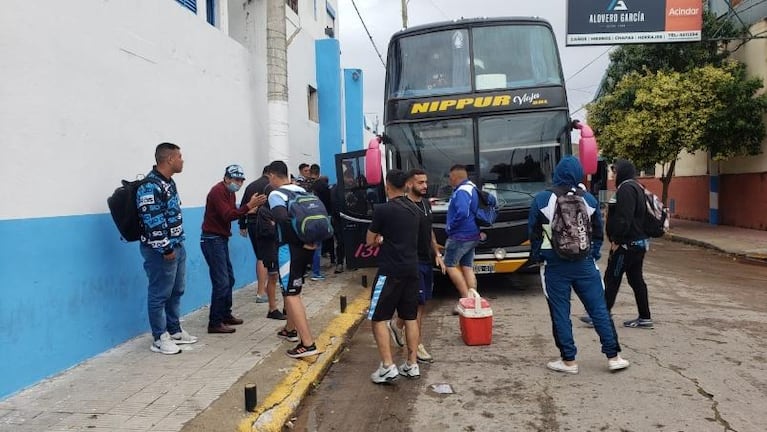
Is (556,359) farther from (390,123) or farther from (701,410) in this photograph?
(390,123)

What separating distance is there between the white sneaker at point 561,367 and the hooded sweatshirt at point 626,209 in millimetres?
1654

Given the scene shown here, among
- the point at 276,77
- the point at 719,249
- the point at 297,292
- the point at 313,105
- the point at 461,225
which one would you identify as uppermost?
the point at 313,105

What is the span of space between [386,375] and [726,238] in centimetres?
1451

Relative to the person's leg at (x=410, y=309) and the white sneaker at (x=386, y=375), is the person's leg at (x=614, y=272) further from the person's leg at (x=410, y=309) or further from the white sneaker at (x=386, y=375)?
the white sneaker at (x=386, y=375)

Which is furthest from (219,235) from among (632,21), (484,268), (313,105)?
(632,21)

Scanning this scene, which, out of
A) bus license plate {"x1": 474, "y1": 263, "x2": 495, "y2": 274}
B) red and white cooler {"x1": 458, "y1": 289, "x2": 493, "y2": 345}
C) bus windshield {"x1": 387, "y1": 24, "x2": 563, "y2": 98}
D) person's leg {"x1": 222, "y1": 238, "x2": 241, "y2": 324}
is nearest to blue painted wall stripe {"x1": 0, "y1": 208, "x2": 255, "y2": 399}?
person's leg {"x1": 222, "y1": 238, "x2": 241, "y2": 324}

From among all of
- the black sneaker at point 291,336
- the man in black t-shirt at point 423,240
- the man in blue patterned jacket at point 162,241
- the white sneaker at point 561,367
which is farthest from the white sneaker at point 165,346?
the white sneaker at point 561,367

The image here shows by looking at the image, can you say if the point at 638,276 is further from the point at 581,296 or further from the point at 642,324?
the point at 581,296

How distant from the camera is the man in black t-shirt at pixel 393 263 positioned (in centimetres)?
457

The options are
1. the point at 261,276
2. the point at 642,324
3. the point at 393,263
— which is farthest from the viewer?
the point at 261,276

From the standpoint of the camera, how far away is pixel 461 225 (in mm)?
6609

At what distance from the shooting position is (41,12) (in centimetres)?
448

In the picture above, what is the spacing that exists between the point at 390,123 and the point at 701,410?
5.49 m

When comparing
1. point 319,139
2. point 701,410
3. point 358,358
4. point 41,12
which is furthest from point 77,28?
point 319,139
